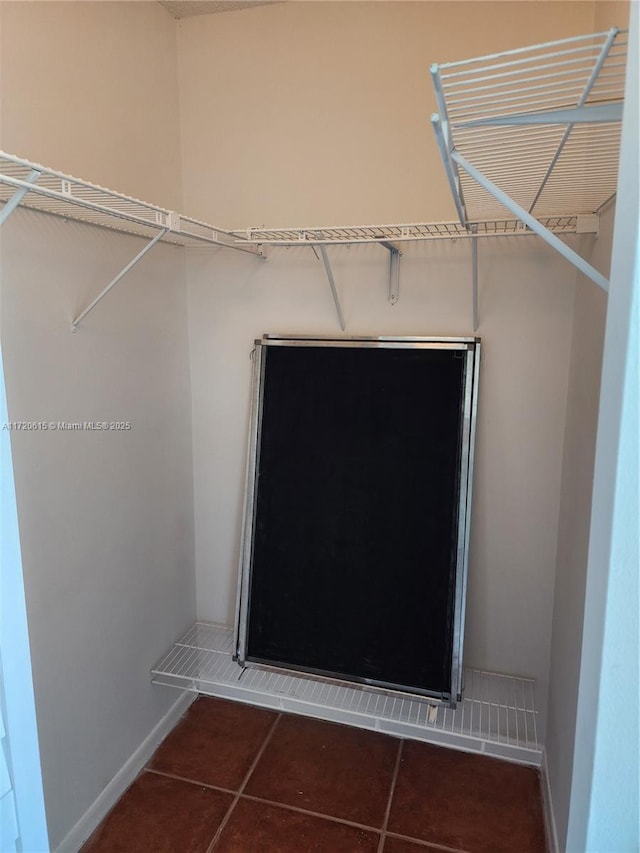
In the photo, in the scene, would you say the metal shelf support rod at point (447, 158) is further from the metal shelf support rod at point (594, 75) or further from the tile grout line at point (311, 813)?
the tile grout line at point (311, 813)

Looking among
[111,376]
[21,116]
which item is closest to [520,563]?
[111,376]

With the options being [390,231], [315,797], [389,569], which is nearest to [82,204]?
[390,231]

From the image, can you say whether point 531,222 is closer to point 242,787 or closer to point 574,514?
point 574,514

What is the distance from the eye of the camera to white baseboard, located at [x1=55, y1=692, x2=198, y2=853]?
1.67 meters

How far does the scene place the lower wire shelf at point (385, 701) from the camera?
71.9 inches

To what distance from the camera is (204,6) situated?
1.93 meters

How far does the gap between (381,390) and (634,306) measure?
1365 millimetres

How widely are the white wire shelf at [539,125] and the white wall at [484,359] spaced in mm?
384

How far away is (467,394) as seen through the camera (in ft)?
6.32

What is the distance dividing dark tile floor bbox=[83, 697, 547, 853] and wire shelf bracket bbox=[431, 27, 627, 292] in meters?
1.68

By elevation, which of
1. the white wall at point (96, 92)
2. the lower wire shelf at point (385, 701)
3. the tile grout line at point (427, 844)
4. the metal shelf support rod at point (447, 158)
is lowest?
the tile grout line at point (427, 844)

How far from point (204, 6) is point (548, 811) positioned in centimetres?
284

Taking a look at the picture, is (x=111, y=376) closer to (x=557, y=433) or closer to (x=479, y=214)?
(x=479, y=214)

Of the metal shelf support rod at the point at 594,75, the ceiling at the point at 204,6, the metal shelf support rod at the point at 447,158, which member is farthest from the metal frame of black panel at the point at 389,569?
the ceiling at the point at 204,6
